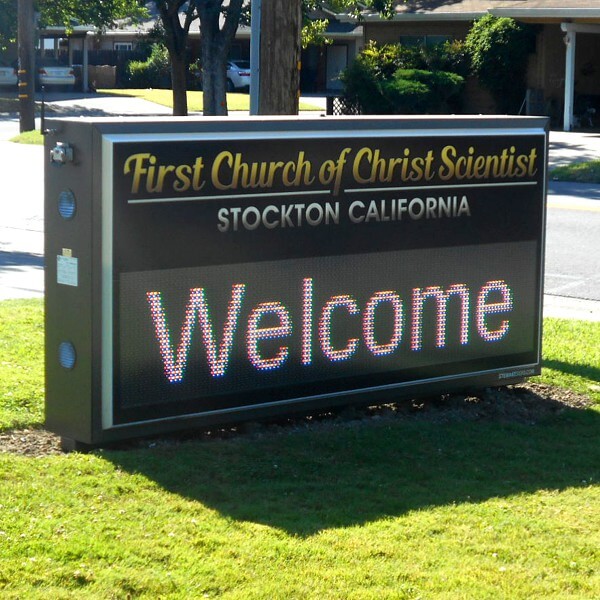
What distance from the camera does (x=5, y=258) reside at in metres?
14.3

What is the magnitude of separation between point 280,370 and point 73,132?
171 cm

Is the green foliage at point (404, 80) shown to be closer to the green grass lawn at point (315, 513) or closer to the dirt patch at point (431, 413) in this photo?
the dirt patch at point (431, 413)

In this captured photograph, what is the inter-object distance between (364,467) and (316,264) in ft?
3.82

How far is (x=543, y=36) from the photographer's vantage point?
38125 mm

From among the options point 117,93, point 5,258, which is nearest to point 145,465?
point 5,258

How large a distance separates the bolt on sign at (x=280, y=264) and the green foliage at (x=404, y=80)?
30221mm

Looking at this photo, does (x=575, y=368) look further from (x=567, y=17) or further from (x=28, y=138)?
(x=567, y=17)

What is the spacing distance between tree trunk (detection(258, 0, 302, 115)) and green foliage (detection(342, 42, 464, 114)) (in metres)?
28.6

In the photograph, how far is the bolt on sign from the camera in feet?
19.3

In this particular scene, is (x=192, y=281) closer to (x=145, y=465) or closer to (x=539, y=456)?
(x=145, y=465)

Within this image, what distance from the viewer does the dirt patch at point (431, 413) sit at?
648cm

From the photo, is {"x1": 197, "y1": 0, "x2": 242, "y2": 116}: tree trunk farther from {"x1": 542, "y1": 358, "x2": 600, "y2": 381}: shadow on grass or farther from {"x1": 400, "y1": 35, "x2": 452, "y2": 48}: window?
{"x1": 542, "y1": 358, "x2": 600, "y2": 381}: shadow on grass

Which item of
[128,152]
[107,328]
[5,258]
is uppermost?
[128,152]

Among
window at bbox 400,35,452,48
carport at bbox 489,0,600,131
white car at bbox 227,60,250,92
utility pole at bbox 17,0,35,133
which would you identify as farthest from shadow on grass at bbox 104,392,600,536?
white car at bbox 227,60,250,92
